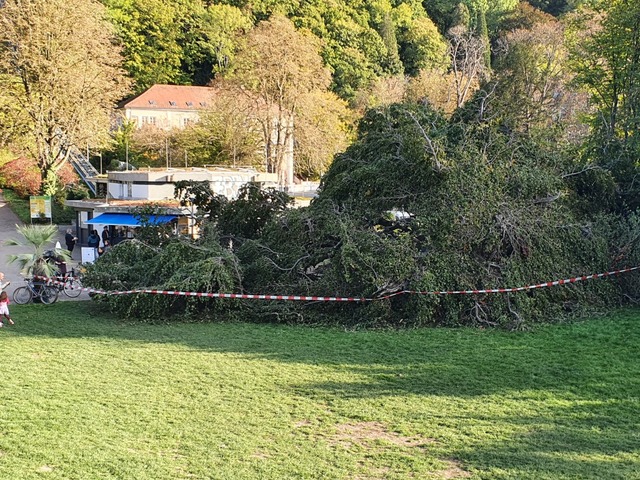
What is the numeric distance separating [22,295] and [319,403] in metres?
9.53

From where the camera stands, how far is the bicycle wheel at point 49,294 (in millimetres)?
14836

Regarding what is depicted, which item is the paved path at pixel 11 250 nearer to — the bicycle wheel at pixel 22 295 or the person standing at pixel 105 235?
the bicycle wheel at pixel 22 295

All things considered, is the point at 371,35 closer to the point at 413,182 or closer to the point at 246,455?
the point at 413,182

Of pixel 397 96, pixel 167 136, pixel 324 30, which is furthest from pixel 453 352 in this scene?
pixel 324 30

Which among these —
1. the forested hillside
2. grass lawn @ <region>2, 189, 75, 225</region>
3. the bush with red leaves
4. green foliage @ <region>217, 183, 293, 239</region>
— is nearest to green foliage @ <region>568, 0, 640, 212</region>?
the forested hillside

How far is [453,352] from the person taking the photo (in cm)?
1037

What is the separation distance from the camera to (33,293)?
48.4ft

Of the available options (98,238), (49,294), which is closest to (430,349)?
(49,294)

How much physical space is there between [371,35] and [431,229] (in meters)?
55.6

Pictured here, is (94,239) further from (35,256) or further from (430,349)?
(430,349)

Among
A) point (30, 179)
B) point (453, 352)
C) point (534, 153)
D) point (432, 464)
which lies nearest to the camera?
point (432, 464)

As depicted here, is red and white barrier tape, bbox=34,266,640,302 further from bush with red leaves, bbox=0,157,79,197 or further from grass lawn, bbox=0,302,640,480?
bush with red leaves, bbox=0,157,79,197

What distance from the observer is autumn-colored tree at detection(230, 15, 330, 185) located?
37.6 m

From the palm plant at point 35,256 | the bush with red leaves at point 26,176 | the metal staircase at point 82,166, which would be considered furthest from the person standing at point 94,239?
the metal staircase at point 82,166
